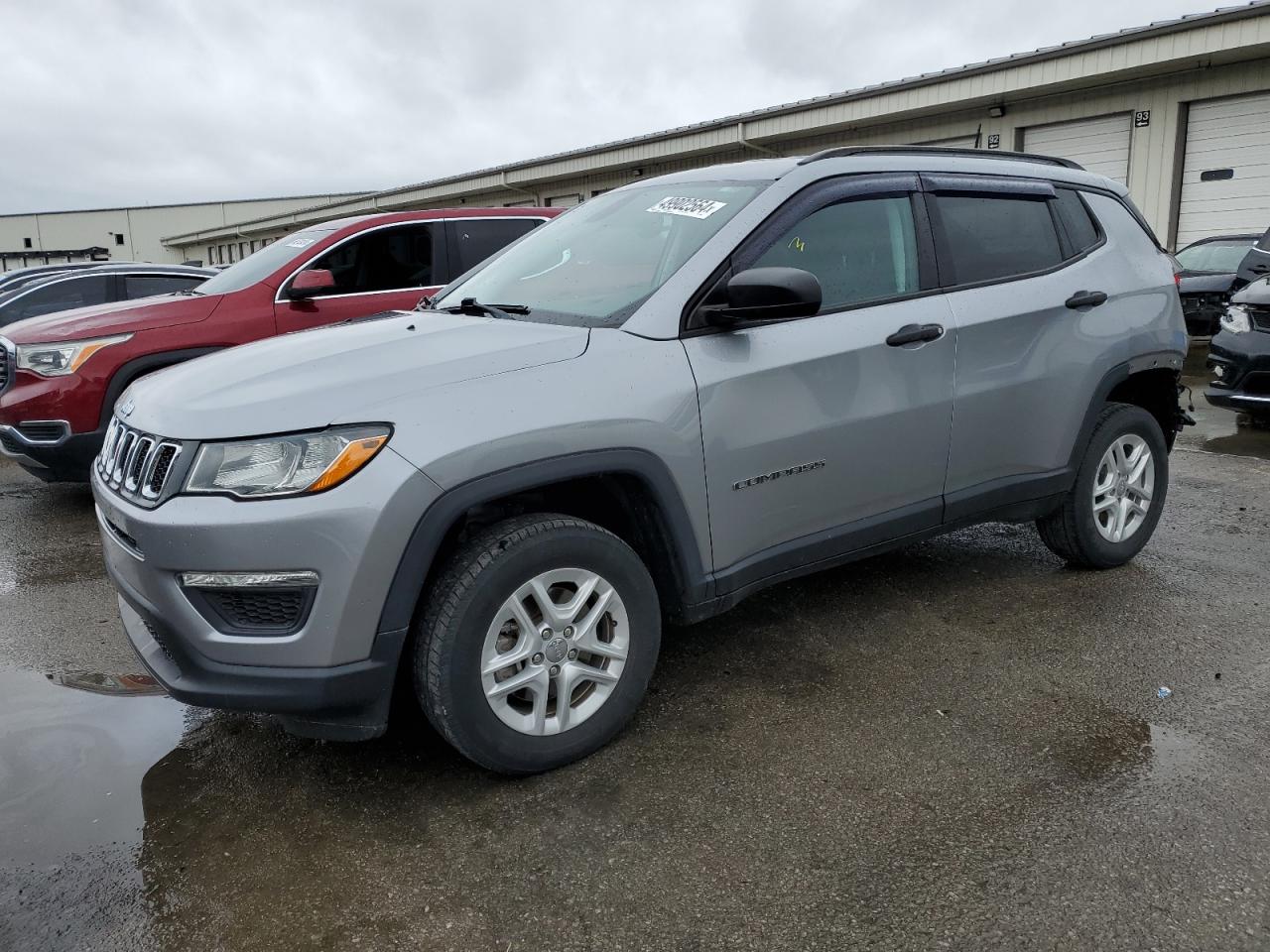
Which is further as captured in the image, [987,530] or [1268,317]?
[1268,317]

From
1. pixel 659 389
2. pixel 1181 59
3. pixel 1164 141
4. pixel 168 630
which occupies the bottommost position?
pixel 168 630

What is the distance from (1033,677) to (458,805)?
204 cm

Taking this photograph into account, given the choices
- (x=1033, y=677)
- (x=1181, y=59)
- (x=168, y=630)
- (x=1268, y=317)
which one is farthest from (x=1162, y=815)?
(x=1181, y=59)

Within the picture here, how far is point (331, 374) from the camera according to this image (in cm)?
261

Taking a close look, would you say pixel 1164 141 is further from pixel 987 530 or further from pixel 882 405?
pixel 882 405

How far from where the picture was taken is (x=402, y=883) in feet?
7.61

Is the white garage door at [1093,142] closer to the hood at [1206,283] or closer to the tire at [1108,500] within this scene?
the hood at [1206,283]

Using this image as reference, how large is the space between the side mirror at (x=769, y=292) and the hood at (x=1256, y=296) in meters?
6.24

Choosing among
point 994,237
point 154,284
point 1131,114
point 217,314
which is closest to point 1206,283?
point 1131,114

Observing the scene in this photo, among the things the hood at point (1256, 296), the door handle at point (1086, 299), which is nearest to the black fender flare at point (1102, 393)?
the door handle at point (1086, 299)

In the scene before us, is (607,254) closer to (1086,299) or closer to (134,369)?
(1086,299)

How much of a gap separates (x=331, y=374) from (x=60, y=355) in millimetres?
4105

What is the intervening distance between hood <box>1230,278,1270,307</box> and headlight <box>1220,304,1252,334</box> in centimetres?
6

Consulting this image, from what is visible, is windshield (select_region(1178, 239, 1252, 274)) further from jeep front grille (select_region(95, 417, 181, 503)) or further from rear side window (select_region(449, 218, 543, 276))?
jeep front grille (select_region(95, 417, 181, 503))
